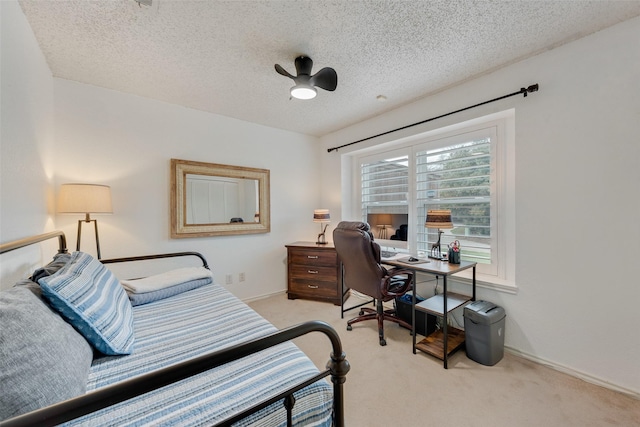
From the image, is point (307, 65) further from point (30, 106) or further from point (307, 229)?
point (307, 229)

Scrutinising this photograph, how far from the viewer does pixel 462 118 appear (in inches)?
101

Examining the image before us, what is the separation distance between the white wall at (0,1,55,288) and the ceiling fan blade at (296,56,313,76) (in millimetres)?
1709

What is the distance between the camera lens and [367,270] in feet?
8.04

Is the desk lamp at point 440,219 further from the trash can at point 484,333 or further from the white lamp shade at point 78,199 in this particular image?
the white lamp shade at point 78,199

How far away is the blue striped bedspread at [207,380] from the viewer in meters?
0.85

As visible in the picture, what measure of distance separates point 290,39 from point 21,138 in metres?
1.89

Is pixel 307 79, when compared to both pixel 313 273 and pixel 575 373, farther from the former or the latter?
pixel 575 373

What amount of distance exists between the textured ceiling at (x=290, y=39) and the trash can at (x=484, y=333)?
6.95ft

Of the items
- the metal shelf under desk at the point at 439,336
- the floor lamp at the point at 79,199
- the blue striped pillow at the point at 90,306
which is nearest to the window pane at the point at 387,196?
the metal shelf under desk at the point at 439,336

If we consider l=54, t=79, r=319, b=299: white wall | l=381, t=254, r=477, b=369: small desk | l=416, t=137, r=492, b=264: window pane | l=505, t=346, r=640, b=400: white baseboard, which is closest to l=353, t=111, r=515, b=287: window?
l=416, t=137, r=492, b=264: window pane

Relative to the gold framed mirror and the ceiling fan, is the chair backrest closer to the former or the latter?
the ceiling fan

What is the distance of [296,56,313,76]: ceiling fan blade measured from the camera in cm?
210

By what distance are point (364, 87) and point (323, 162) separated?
1789 mm

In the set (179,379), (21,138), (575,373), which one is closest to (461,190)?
(575,373)
